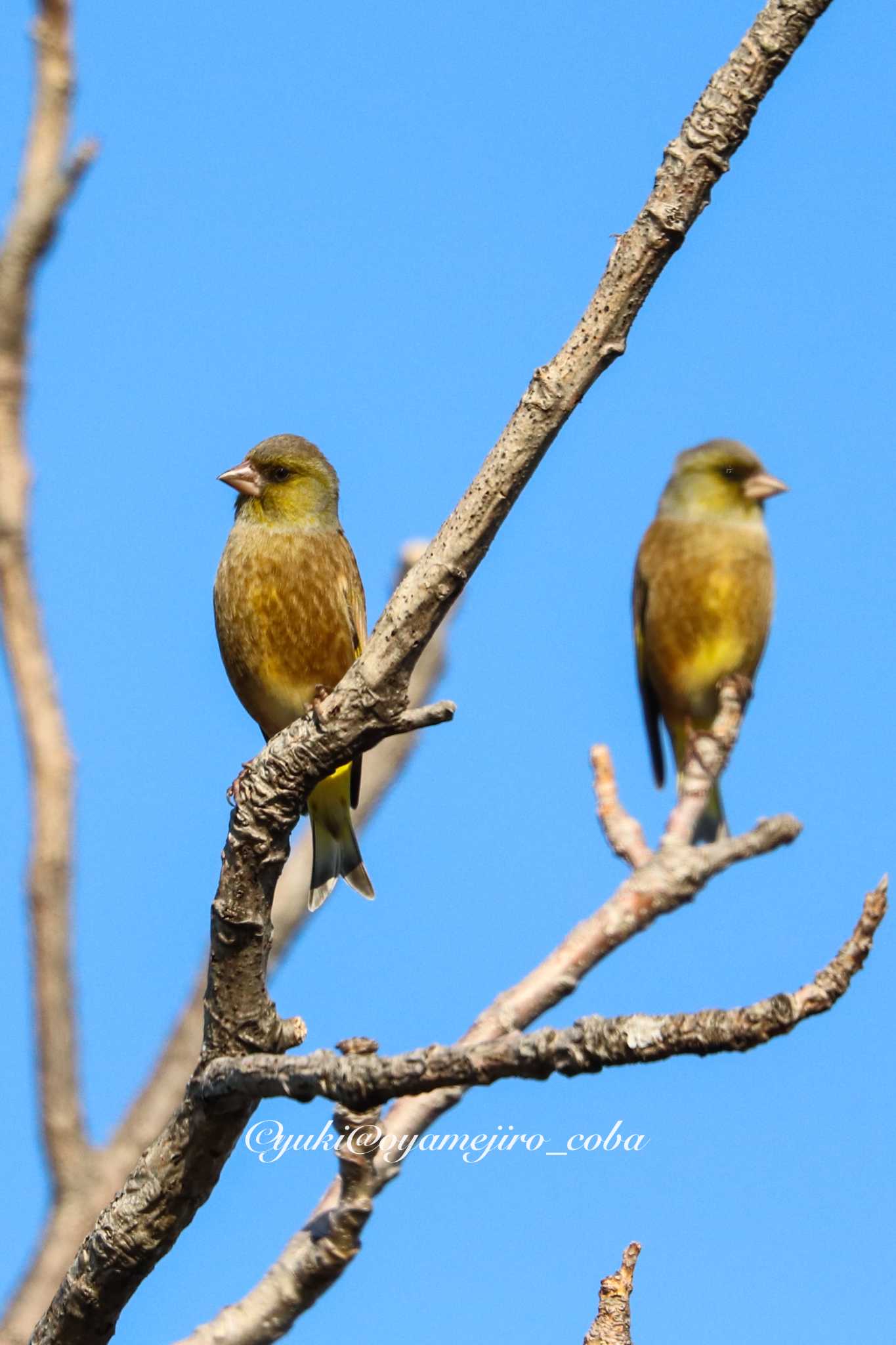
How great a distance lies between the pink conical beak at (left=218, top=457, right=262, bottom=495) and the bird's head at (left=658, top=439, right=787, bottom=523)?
185 centimetres

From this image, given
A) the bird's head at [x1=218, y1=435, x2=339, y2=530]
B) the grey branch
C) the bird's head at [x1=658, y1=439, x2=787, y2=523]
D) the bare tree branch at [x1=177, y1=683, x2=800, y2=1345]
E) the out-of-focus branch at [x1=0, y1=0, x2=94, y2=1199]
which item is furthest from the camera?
the out-of-focus branch at [x1=0, y1=0, x2=94, y2=1199]

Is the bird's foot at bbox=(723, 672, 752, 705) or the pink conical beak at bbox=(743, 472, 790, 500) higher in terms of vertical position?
the pink conical beak at bbox=(743, 472, 790, 500)

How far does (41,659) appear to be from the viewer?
26.0 ft

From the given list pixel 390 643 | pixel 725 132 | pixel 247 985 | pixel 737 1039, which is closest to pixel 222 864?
pixel 247 985

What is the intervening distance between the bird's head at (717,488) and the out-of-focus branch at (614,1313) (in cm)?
338

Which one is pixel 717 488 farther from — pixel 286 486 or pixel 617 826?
pixel 617 826

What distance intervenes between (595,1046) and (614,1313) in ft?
2.00

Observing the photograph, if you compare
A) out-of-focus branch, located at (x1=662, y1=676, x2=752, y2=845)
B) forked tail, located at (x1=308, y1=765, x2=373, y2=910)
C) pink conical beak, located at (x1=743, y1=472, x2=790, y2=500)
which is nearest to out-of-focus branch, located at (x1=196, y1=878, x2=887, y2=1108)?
out-of-focus branch, located at (x1=662, y1=676, x2=752, y2=845)

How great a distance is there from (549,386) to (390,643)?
0.68 meters

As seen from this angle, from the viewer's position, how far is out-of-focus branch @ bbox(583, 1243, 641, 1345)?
3025 millimetres

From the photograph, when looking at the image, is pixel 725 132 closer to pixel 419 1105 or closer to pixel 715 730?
pixel 715 730

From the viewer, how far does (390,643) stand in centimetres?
379

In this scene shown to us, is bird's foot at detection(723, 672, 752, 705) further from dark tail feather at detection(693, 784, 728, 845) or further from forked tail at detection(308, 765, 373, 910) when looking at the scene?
forked tail at detection(308, 765, 373, 910)

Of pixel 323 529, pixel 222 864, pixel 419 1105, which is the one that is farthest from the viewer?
pixel 323 529
